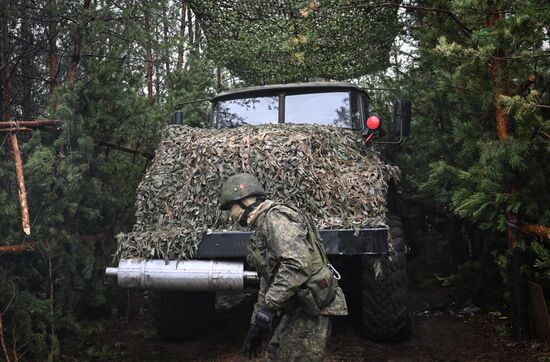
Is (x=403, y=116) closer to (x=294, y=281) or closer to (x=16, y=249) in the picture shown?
(x=294, y=281)

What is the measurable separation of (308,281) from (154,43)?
5286mm

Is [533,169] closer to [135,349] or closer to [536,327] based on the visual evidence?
[536,327]

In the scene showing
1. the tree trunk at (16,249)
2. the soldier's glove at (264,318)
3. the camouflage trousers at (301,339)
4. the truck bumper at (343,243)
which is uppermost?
the truck bumper at (343,243)

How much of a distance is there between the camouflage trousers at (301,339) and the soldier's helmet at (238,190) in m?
0.76

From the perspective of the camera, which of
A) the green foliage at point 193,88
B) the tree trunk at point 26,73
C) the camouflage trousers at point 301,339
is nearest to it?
the camouflage trousers at point 301,339

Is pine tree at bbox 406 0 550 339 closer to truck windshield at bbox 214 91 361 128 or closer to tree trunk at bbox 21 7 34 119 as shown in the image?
truck windshield at bbox 214 91 361 128

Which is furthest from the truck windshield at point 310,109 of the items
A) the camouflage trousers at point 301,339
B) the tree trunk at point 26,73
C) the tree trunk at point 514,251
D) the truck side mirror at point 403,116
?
the tree trunk at point 26,73

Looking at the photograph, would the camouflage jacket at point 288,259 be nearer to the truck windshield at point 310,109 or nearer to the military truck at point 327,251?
the military truck at point 327,251

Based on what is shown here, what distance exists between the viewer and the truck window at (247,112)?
18.5 feet

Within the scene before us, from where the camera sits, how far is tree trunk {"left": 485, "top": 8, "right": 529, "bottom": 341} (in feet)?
14.1

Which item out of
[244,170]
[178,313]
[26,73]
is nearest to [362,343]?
[178,313]

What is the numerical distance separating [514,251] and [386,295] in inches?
47.3

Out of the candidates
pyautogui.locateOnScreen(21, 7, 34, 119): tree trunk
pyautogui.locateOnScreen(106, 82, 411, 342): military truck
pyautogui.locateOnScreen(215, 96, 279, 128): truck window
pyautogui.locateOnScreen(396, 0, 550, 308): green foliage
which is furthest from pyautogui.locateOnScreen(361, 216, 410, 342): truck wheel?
pyautogui.locateOnScreen(21, 7, 34, 119): tree trunk

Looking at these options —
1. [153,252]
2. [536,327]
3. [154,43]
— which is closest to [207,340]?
[153,252]
